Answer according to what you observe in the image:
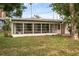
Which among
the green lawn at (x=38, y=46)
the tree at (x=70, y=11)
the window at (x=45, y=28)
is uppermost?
the tree at (x=70, y=11)

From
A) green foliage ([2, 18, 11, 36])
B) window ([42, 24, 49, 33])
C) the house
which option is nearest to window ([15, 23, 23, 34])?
the house

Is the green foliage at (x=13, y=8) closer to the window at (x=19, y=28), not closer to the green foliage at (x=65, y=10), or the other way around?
the window at (x=19, y=28)

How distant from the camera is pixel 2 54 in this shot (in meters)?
9.90

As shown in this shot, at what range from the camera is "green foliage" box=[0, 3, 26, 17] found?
390 inches

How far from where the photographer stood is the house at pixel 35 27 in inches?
391

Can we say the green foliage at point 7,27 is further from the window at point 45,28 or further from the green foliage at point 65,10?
the green foliage at point 65,10

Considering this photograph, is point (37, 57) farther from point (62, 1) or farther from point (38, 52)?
point (62, 1)

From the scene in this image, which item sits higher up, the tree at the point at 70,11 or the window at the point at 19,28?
the tree at the point at 70,11

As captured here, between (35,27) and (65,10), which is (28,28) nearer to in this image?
(35,27)

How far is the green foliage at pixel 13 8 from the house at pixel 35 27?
0.28 feet

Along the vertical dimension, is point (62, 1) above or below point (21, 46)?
above

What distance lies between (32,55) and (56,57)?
321 millimetres

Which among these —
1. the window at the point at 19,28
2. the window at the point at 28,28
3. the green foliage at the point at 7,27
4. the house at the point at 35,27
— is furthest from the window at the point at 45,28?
the green foliage at the point at 7,27

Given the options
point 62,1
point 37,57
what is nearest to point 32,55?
point 37,57
